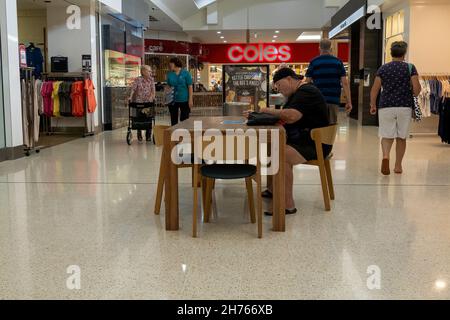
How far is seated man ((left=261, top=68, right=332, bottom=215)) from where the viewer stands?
13.3 feet

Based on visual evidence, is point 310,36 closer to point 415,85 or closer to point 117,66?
point 117,66

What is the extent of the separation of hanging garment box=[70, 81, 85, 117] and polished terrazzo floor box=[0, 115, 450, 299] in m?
4.42

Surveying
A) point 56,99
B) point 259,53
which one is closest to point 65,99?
point 56,99

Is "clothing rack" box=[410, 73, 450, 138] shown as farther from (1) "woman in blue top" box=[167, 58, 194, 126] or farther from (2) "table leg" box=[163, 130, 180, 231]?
(2) "table leg" box=[163, 130, 180, 231]

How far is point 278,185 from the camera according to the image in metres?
3.68

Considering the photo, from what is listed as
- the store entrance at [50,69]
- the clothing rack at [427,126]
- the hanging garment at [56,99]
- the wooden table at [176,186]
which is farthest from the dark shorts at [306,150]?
the hanging garment at [56,99]

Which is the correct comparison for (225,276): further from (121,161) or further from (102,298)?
(121,161)

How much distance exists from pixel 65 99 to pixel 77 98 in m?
0.24

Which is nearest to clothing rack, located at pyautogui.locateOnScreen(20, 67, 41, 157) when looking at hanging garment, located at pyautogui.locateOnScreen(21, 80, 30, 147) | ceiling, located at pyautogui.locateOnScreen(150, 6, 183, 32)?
hanging garment, located at pyautogui.locateOnScreen(21, 80, 30, 147)

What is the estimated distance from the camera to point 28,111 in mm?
7969

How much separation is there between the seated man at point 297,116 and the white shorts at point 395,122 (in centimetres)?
207
